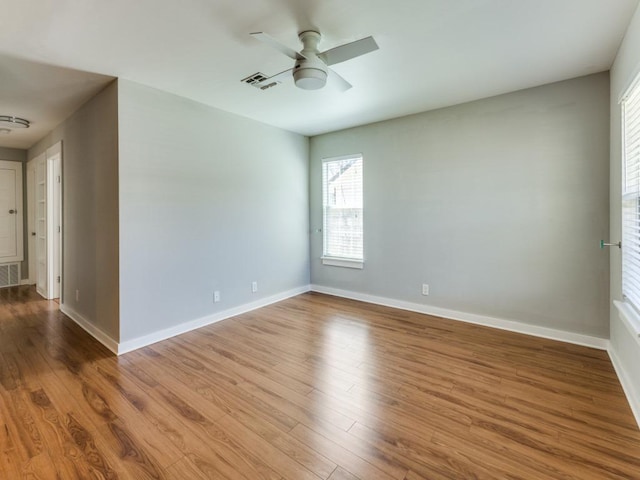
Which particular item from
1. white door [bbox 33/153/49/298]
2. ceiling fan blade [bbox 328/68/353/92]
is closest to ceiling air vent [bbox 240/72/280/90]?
ceiling fan blade [bbox 328/68/353/92]

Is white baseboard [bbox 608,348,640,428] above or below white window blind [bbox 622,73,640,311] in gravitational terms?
below

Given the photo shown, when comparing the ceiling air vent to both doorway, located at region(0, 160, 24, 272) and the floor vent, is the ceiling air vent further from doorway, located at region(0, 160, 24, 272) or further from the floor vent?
the floor vent

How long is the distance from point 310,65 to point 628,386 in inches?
123

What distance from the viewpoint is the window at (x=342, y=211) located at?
4.58 metres

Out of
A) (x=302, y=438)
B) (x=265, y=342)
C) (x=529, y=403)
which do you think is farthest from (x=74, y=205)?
(x=529, y=403)

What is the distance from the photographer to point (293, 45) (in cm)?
235

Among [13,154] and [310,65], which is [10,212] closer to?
[13,154]

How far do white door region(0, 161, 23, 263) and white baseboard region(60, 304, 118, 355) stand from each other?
2.50 metres

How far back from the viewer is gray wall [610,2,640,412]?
1.96 m

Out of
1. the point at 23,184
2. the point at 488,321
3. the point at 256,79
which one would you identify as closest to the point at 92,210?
the point at 256,79

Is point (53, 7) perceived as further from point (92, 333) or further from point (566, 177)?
point (566, 177)

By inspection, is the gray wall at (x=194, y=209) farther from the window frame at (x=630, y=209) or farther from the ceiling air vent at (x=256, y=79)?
the window frame at (x=630, y=209)

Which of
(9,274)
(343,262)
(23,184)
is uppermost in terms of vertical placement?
(23,184)

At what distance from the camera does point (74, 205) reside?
3658mm
